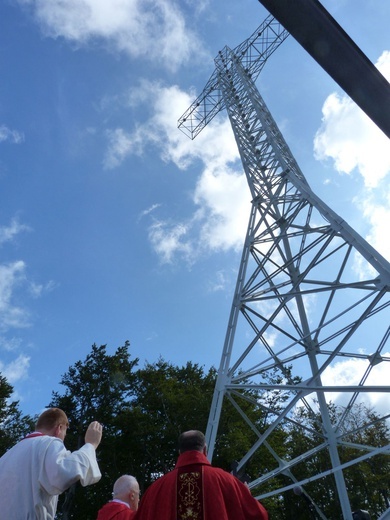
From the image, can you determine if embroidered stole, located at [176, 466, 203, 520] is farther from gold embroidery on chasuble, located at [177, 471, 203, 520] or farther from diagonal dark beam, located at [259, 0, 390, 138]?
diagonal dark beam, located at [259, 0, 390, 138]

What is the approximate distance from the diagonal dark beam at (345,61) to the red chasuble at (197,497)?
96.9 inches

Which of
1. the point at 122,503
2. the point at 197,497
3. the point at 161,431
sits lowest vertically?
the point at 197,497

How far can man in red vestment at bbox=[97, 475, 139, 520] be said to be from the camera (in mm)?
3830

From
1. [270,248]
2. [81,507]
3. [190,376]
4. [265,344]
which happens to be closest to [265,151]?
[270,248]

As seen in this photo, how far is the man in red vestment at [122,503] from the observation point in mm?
3830

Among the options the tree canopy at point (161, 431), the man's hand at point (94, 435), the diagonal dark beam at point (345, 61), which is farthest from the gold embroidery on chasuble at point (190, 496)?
the tree canopy at point (161, 431)

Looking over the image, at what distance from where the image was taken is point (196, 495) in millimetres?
3127

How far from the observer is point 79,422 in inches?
962

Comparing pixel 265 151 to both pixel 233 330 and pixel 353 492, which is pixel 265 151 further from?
pixel 353 492

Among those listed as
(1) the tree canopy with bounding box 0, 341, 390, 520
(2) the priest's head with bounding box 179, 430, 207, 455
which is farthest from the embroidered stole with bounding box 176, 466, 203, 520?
(1) the tree canopy with bounding box 0, 341, 390, 520

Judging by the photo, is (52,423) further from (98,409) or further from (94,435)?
(98,409)

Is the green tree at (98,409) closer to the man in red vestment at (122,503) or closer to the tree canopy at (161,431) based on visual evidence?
the tree canopy at (161,431)

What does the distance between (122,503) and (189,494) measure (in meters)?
1.11

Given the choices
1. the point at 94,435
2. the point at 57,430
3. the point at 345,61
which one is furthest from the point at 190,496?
the point at 345,61
